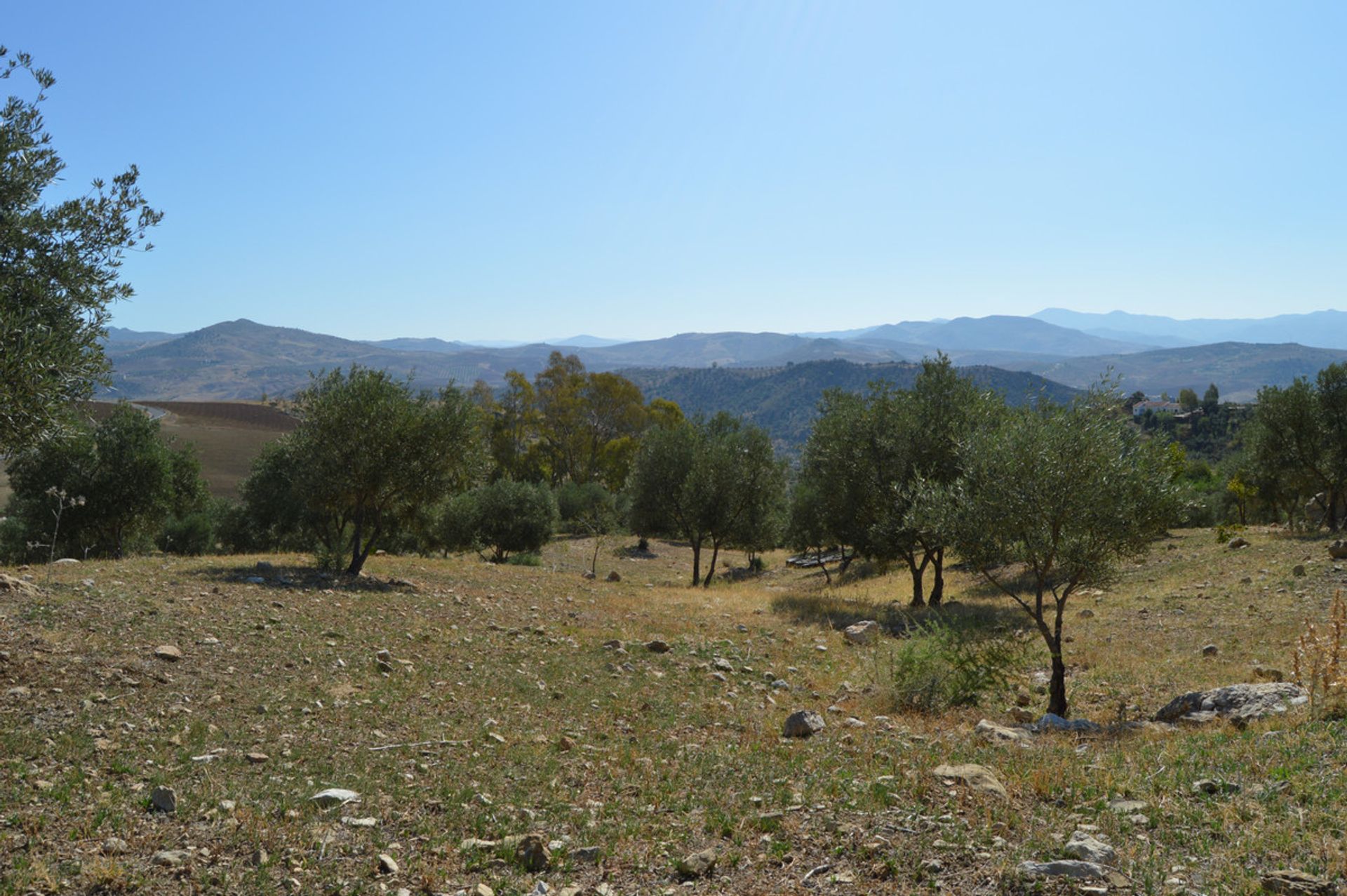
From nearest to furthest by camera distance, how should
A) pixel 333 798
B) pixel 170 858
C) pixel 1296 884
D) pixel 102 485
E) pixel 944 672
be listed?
1. pixel 1296 884
2. pixel 170 858
3. pixel 333 798
4. pixel 944 672
5. pixel 102 485

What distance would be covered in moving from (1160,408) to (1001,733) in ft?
541

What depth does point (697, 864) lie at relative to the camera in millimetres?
6387

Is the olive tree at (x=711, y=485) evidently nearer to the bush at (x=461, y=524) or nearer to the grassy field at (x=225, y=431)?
the bush at (x=461, y=524)

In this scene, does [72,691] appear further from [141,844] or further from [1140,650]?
[1140,650]

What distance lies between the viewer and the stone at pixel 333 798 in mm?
7375

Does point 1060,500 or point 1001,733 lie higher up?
point 1060,500

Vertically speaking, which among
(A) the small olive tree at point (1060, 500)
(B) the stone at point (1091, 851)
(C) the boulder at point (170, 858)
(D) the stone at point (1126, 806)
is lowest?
(C) the boulder at point (170, 858)

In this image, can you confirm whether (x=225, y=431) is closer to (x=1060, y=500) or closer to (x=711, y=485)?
(x=711, y=485)

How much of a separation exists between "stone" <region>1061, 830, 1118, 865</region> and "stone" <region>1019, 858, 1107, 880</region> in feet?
0.45

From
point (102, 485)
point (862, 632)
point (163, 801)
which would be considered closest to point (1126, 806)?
point (163, 801)

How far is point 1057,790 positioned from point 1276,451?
39.5 metres

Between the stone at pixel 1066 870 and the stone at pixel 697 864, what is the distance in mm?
2501

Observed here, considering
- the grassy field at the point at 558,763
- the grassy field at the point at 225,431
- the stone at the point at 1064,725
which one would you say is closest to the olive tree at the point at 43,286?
the grassy field at the point at 558,763

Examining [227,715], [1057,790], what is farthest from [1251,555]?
[227,715]
